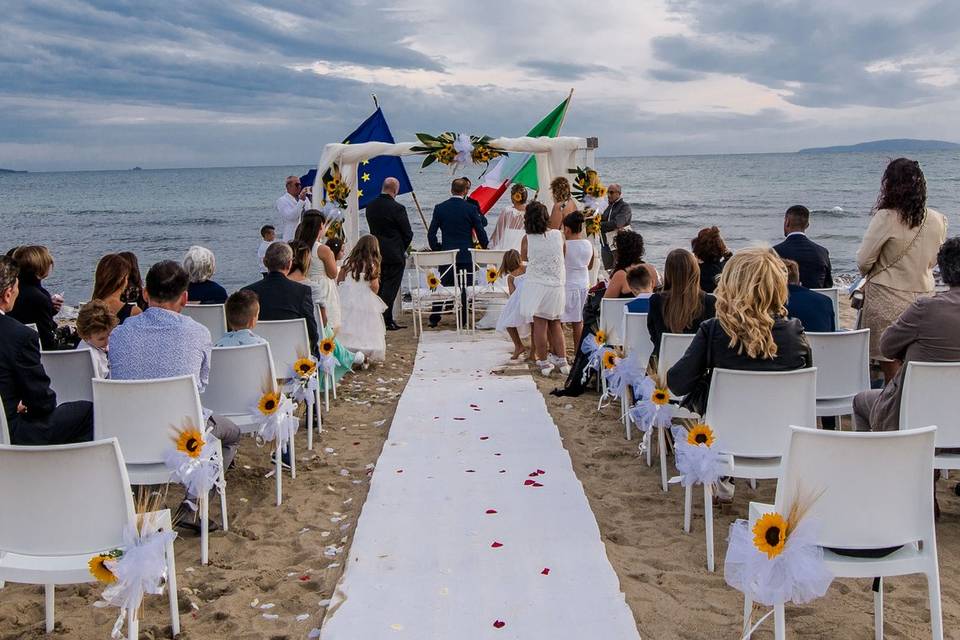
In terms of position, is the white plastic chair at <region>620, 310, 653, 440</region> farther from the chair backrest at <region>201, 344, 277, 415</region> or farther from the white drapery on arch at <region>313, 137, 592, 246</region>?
the white drapery on arch at <region>313, 137, 592, 246</region>

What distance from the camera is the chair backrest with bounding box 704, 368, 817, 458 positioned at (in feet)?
11.6

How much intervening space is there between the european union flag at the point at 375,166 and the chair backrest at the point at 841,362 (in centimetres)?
711

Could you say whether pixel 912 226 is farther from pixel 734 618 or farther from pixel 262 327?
pixel 262 327

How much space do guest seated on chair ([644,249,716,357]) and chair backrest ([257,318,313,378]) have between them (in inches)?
89.8

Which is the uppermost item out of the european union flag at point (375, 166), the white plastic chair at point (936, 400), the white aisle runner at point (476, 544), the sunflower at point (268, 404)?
the european union flag at point (375, 166)

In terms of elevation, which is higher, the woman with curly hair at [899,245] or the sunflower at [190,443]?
the woman with curly hair at [899,245]

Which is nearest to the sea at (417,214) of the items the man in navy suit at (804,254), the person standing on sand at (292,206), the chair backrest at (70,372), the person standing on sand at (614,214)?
the person standing on sand at (292,206)

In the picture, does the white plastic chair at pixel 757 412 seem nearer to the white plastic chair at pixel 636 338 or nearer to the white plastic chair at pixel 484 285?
the white plastic chair at pixel 636 338

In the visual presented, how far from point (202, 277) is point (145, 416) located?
2837 millimetres

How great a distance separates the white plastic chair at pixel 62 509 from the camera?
2682 mm

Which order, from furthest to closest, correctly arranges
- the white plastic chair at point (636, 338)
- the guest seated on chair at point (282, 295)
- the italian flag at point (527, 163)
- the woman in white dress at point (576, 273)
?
the italian flag at point (527, 163) → the woman in white dress at point (576, 273) → the guest seated on chair at point (282, 295) → the white plastic chair at point (636, 338)

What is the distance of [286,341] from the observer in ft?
18.5

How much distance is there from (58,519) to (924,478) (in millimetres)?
2760

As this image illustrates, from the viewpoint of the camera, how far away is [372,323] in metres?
8.33
